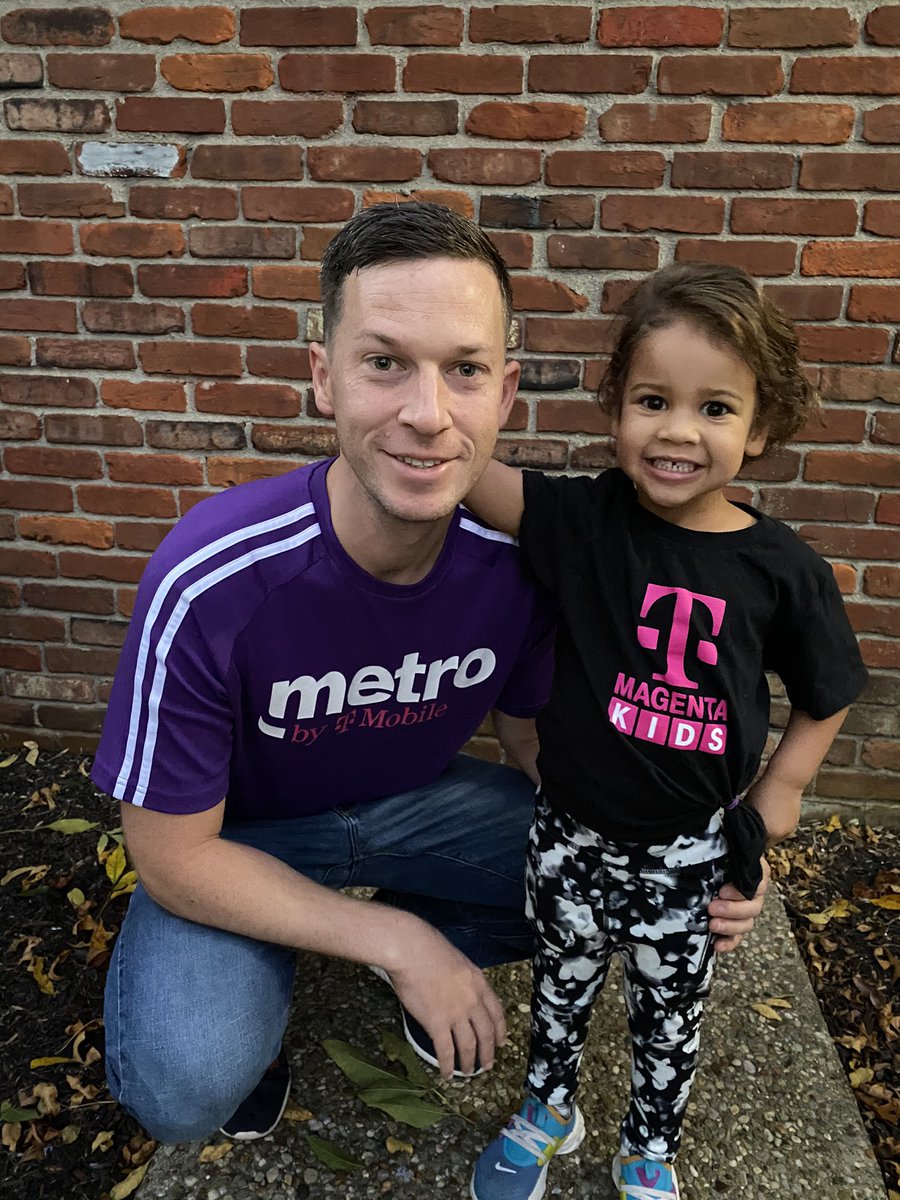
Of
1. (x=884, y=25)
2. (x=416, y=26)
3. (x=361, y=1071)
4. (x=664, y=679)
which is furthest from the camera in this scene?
(x=416, y=26)

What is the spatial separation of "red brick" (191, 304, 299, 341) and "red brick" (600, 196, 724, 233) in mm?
860

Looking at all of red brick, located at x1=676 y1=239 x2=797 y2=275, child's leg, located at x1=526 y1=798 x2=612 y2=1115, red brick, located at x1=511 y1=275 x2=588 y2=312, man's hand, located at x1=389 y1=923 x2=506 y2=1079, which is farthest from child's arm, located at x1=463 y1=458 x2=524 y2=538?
red brick, located at x1=676 y1=239 x2=797 y2=275

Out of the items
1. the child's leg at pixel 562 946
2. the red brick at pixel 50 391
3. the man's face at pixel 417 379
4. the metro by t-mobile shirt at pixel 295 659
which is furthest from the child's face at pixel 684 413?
the red brick at pixel 50 391

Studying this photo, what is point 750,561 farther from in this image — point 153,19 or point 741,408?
point 153,19

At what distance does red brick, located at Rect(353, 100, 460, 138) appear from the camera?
2199 mm

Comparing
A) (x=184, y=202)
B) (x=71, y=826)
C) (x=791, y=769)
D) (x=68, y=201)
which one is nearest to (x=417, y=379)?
(x=791, y=769)

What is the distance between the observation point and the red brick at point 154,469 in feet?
8.36

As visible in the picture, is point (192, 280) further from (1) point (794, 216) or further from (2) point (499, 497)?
(1) point (794, 216)

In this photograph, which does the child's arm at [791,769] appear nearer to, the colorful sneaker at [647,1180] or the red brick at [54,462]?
the colorful sneaker at [647,1180]

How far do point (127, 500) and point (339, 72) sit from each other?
1276 millimetres

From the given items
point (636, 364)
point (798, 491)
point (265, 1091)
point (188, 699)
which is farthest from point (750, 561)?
point (265, 1091)

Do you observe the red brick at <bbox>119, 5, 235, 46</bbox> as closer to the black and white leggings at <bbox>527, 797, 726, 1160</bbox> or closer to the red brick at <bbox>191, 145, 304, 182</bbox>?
the red brick at <bbox>191, 145, 304, 182</bbox>

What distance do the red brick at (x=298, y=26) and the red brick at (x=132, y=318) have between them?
688 mm

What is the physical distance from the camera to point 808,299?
7.38 feet
